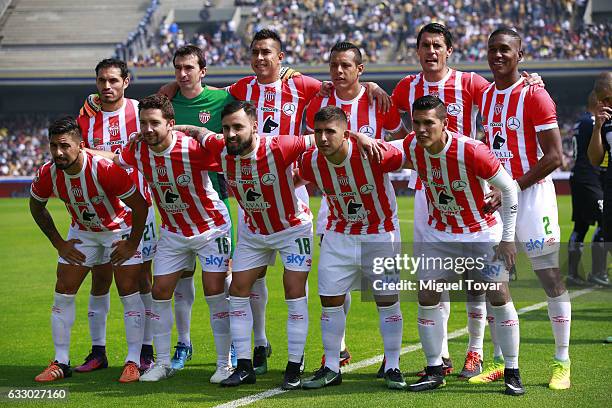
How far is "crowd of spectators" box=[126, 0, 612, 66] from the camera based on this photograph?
130 ft

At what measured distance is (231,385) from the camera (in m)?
6.61

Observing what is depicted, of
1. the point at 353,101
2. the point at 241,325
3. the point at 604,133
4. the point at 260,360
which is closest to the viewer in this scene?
the point at 241,325

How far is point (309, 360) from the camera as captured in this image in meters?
7.57

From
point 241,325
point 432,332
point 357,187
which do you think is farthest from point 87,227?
point 432,332

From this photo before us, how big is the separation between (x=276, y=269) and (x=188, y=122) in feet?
21.5

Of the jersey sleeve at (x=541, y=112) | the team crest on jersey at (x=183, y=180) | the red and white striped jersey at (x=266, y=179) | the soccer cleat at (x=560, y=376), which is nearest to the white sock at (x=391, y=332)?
the red and white striped jersey at (x=266, y=179)

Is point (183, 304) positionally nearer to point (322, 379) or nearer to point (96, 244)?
point (96, 244)

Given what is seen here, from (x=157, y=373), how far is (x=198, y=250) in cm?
99

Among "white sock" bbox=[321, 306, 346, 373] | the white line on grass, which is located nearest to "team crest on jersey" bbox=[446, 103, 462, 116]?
"white sock" bbox=[321, 306, 346, 373]

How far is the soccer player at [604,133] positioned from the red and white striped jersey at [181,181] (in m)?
3.11

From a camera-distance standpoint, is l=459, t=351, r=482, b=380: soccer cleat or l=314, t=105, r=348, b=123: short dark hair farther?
l=459, t=351, r=482, b=380: soccer cleat

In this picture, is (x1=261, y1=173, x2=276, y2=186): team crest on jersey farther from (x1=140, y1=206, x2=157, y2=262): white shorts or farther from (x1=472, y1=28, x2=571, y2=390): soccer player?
(x1=472, y1=28, x2=571, y2=390): soccer player

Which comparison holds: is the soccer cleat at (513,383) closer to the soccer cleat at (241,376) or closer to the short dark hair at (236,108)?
the soccer cleat at (241,376)

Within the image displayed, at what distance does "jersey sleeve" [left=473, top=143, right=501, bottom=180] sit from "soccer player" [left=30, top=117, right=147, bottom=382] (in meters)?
2.56
